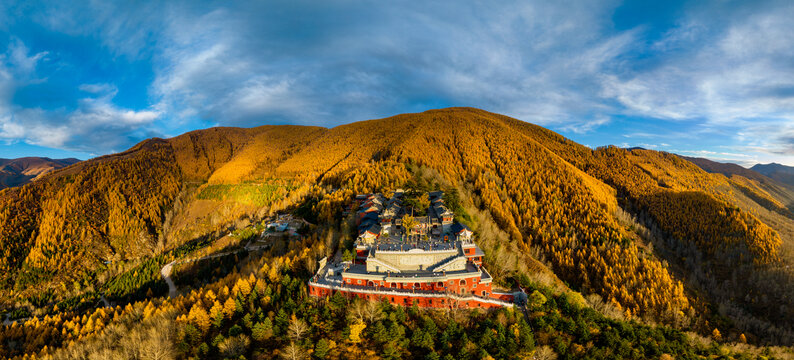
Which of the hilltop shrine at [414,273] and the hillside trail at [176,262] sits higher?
the hilltop shrine at [414,273]

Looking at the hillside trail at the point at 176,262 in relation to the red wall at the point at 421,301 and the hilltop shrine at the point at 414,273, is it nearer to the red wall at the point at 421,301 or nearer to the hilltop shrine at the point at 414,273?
the hilltop shrine at the point at 414,273

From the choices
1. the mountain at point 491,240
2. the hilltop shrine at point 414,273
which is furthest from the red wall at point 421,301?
the mountain at point 491,240

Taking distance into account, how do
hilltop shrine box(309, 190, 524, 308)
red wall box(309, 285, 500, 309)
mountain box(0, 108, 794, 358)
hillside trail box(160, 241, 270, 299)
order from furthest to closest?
hillside trail box(160, 241, 270, 299), mountain box(0, 108, 794, 358), hilltop shrine box(309, 190, 524, 308), red wall box(309, 285, 500, 309)

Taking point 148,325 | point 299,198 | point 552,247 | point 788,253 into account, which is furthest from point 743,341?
point 299,198

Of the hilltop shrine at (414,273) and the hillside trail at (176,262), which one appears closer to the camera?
the hilltop shrine at (414,273)

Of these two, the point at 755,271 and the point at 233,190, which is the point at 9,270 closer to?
the point at 233,190

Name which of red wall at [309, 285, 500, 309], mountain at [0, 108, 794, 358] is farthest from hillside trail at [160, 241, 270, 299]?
red wall at [309, 285, 500, 309]

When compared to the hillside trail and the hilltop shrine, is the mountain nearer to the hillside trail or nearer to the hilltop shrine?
the hillside trail
